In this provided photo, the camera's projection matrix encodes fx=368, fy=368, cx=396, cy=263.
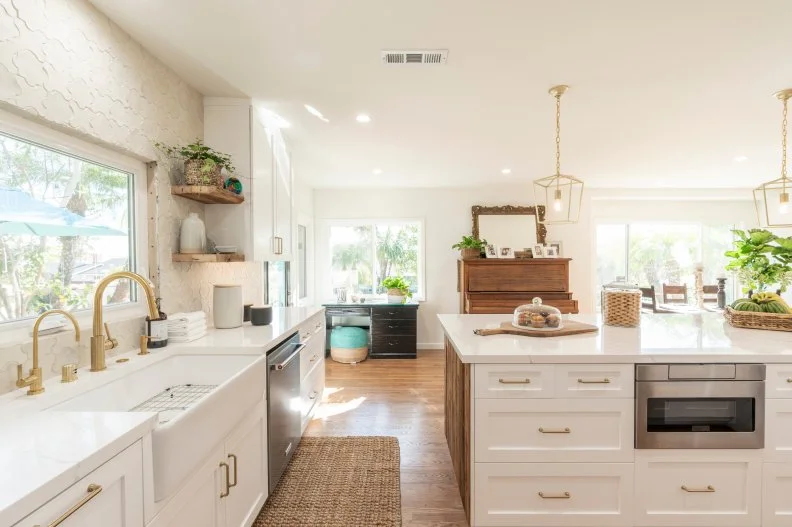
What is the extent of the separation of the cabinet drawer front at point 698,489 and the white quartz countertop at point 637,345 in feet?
1.47

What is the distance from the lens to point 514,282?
465cm

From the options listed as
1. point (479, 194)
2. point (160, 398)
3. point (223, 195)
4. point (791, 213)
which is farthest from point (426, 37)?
point (791, 213)

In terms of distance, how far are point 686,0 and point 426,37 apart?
1139 millimetres

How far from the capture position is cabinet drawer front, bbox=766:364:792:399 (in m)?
1.63

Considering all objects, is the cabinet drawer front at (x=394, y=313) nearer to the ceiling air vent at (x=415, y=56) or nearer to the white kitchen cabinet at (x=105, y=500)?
the ceiling air vent at (x=415, y=56)

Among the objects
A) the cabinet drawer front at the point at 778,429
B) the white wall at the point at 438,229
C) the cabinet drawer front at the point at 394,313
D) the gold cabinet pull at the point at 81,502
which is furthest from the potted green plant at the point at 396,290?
the gold cabinet pull at the point at 81,502

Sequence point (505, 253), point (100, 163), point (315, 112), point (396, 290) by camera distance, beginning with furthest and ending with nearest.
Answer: point (396, 290) → point (505, 253) → point (315, 112) → point (100, 163)

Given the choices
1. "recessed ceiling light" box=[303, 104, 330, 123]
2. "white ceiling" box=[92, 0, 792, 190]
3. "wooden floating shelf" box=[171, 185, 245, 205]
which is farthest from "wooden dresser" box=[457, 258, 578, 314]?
"wooden floating shelf" box=[171, 185, 245, 205]

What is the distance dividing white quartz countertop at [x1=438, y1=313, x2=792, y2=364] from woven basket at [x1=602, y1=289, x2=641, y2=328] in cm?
6

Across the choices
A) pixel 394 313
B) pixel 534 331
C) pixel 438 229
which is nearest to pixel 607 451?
pixel 534 331

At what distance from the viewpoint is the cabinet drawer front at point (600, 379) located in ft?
5.36

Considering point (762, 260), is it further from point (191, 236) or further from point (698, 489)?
point (191, 236)

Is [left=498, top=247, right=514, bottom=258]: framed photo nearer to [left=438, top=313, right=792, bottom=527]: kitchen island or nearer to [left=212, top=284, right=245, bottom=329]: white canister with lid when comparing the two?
[left=438, top=313, right=792, bottom=527]: kitchen island

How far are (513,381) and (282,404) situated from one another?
1300 millimetres
